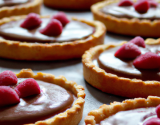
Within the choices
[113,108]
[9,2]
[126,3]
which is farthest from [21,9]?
[113,108]

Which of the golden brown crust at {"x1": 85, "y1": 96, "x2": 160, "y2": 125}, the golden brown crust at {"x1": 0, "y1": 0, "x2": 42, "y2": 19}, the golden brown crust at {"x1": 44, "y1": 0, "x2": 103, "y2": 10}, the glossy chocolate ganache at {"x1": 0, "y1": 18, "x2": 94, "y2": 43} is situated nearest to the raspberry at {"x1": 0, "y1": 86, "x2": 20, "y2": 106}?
the golden brown crust at {"x1": 85, "y1": 96, "x2": 160, "y2": 125}

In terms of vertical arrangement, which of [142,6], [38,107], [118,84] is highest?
[142,6]

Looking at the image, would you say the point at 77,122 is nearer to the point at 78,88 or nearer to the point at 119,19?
the point at 78,88

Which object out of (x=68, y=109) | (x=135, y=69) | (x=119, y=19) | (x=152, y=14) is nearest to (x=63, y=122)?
(x=68, y=109)

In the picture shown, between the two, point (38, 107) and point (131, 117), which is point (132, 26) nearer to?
point (131, 117)

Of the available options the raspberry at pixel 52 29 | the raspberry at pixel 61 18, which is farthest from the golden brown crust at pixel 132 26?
the raspberry at pixel 52 29

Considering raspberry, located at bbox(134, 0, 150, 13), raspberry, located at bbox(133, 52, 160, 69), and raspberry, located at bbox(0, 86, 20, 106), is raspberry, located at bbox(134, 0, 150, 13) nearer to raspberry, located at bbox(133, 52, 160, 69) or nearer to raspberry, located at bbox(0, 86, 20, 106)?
raspberry, located at bbox(133, 52, 160, 69)

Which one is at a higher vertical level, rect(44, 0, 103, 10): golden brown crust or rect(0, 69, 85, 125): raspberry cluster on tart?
rect(0, 69, 85, 125): raspberry cluster on tart
